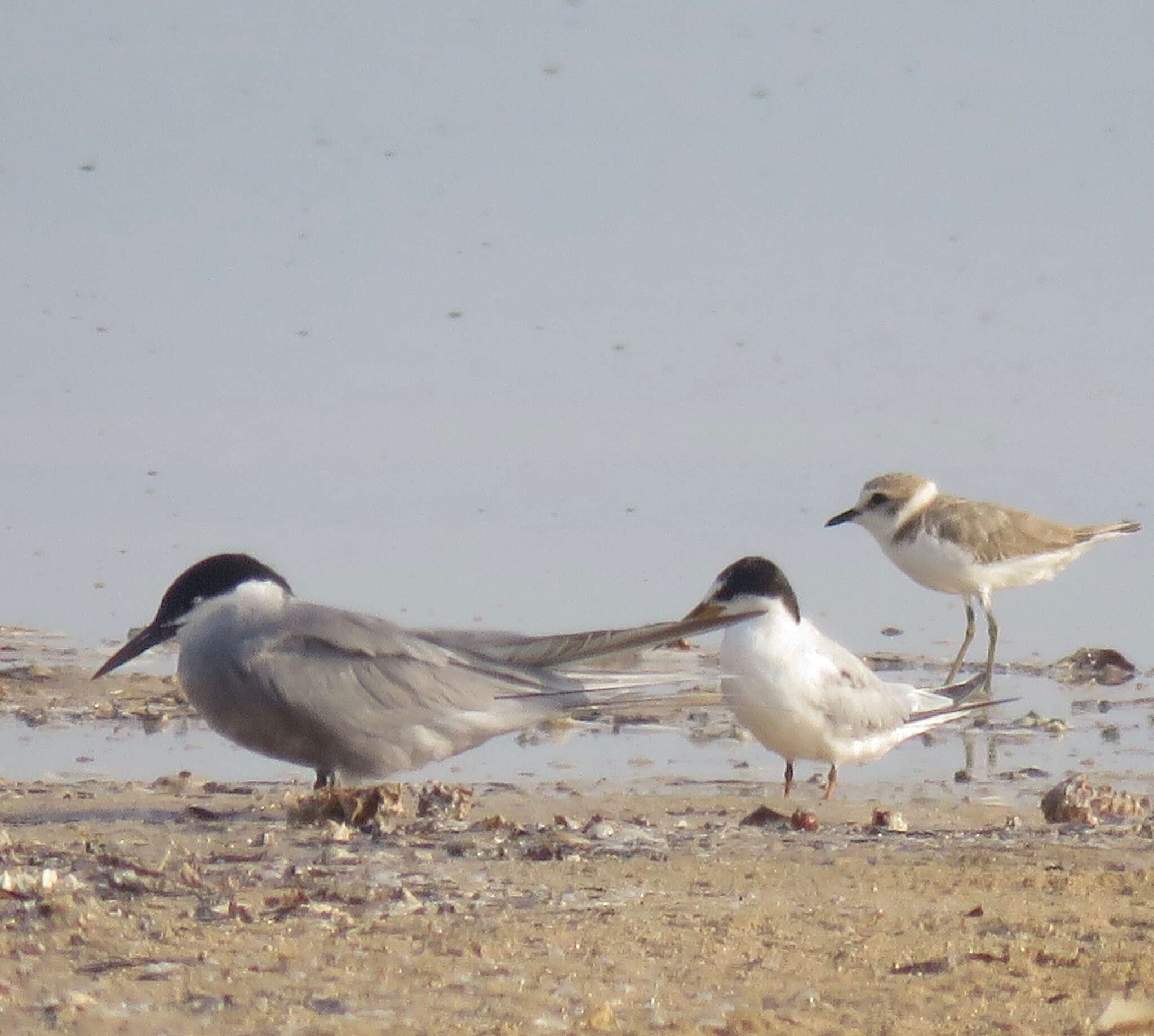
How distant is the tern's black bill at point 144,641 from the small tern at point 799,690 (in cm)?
180

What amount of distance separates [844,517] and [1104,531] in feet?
5.31

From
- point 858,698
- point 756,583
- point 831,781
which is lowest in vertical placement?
point 831,781

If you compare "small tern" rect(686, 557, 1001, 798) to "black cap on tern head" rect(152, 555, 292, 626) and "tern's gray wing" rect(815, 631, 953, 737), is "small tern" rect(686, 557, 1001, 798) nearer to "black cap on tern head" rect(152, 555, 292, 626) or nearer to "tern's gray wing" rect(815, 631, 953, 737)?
"tern's gray wing" rect(815, 631, 953, 737)

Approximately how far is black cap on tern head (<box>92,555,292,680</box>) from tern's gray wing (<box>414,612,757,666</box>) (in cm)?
60

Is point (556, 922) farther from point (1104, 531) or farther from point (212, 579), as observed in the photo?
point (1104, 531)

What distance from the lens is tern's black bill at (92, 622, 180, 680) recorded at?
6.81 m

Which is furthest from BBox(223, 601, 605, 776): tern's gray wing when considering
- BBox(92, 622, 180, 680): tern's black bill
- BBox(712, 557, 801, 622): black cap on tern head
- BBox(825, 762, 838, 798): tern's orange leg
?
BBox(712, 557, 801, 622): black cap on tern head

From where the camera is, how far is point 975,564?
12242 millimetres

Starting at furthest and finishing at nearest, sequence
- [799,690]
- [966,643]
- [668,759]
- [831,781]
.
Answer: [966,643] < [668,759] < [799,690] < [831,781]

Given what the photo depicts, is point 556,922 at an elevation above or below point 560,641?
below

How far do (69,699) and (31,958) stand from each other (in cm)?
487

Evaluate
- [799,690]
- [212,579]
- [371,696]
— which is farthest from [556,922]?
[799,690]

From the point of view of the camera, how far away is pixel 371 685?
6.22m

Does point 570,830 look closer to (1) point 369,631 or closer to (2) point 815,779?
(1) point 369,631
